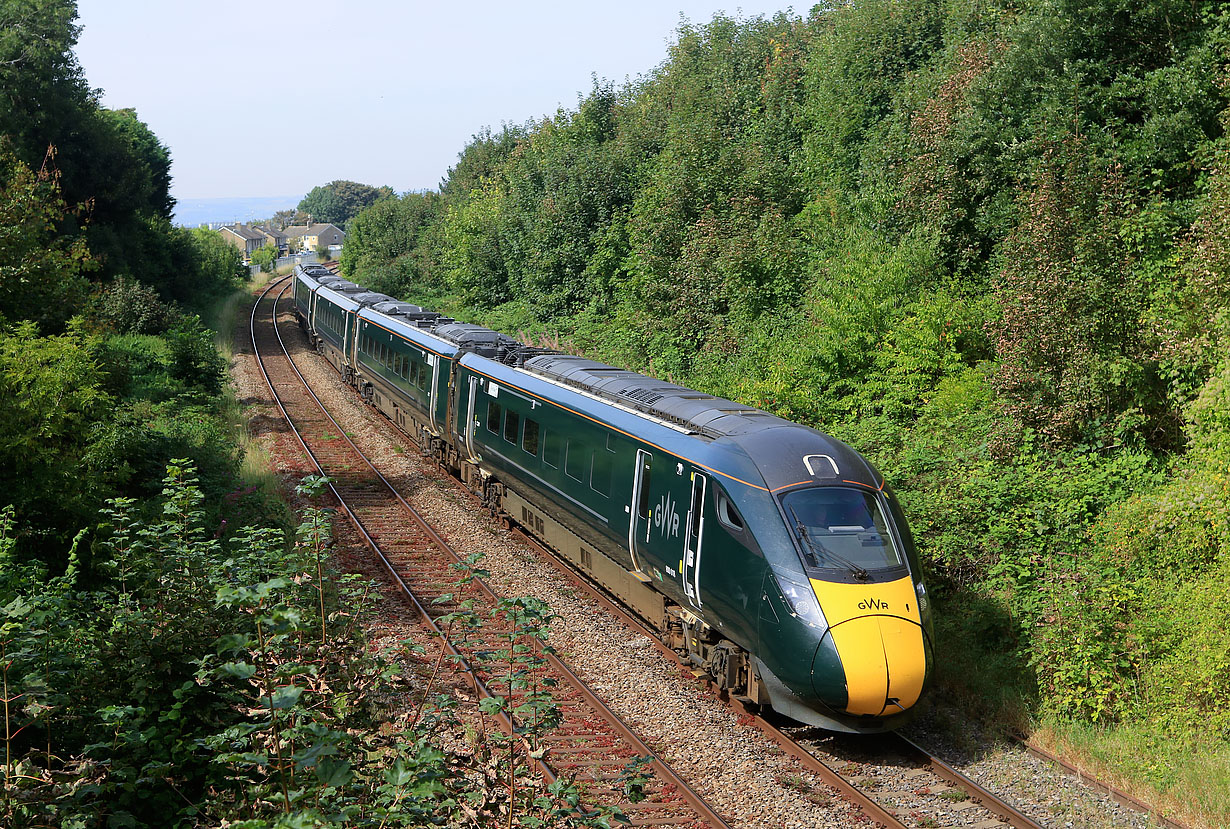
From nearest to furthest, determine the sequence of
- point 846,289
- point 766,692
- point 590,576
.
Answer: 1. point 766,692
2. point 590,576
3. point 846,289

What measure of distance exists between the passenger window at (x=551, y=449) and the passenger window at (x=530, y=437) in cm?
35

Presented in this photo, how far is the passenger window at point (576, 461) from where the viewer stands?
42.7 feet

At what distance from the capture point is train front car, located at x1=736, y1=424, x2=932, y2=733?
28.2ft

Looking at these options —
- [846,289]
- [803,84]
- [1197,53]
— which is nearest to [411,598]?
[846,289]

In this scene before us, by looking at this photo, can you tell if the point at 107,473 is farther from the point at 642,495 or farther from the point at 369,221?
the point at 369,221

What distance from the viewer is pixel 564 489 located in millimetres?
13664

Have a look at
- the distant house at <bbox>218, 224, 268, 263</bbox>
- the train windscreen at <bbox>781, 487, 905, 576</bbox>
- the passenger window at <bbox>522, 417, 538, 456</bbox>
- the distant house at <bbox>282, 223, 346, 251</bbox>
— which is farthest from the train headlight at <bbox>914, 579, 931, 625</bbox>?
the distant house at <bbox>282, 223, 346, 251</bbox>

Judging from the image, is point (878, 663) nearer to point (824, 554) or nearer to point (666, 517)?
point (824, 554)

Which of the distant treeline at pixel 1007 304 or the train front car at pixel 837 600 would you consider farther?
the distant treeline at pixel 1007 304

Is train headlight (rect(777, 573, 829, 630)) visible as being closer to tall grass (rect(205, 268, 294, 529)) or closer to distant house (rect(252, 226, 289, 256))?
tall grass (rect(205, 268, 294, 529))

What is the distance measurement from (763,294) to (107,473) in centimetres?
1452

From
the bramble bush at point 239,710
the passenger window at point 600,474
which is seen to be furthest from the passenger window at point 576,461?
the bramble bush at point 239,710

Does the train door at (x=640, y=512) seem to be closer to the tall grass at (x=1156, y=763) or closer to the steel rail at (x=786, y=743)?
the steel rail at (x=786, y=743)

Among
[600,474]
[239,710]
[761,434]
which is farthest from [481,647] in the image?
[239,710]
